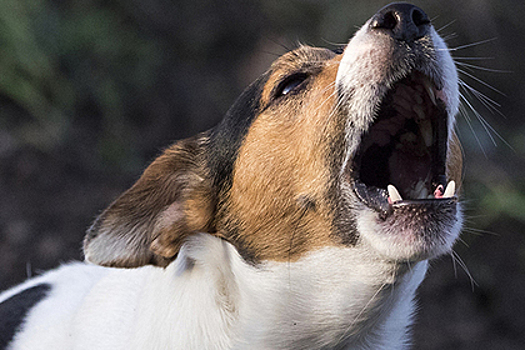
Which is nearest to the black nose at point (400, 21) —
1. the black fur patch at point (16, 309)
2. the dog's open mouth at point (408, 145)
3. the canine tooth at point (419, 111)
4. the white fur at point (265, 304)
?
the dog's open mouth at point (408, 145)

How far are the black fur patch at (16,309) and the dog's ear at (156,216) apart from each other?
38.3 inches

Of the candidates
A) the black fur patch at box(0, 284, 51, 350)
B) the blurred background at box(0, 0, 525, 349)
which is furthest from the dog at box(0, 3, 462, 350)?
the blurred background at box(0, 0, 525, 349)

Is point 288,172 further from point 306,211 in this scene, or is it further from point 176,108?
point 176,108

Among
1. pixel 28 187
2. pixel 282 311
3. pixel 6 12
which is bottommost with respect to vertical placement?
pixel 282 311

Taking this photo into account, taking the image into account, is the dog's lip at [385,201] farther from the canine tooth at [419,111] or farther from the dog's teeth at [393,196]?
the canine tooth at [419,111]

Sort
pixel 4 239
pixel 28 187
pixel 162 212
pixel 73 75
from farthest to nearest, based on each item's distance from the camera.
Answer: pixel 73 75 < pixel 28 187 < pixel 4 239 < pixel 162 212

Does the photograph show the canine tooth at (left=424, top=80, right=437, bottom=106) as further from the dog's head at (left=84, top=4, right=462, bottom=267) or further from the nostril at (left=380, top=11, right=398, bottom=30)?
the nostril at (left=380, top=11, right=398, bottom=30)

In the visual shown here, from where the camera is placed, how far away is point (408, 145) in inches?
87.4

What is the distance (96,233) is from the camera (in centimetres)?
233

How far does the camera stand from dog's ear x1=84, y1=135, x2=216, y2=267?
7.63 feet

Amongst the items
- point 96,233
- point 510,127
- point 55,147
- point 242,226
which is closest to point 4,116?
point 55,147

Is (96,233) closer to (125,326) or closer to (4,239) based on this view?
(125,326)

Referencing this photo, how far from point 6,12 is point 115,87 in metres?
1.12

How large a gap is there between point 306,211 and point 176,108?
4034mm
